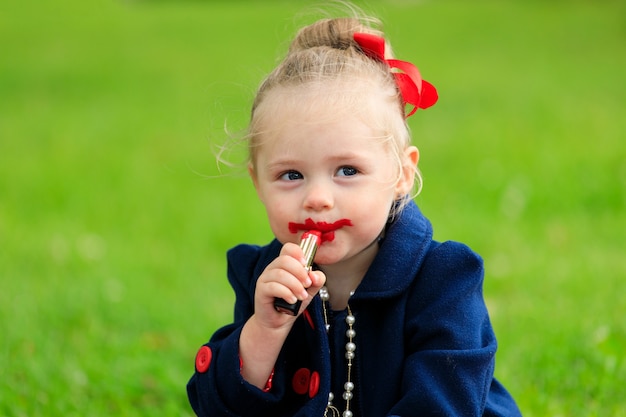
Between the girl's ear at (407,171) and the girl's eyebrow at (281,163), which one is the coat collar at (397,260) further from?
the girl's eyebrow at (281,163)

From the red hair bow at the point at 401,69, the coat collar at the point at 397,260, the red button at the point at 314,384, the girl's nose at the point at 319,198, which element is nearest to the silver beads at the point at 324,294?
the coat collar at the point at 397,260

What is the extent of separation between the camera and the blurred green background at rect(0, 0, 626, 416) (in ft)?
11.9

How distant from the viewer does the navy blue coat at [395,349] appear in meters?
2.39

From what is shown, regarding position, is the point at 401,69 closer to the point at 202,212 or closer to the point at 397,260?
the point at 397,260

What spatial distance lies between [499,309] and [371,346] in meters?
1.87

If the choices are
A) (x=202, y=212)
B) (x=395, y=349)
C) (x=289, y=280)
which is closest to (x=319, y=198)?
(x=289, y=280)

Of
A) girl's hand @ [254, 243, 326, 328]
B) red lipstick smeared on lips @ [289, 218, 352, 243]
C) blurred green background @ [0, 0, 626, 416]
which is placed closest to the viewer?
girl's hand @ [254, 243, 326, 328]

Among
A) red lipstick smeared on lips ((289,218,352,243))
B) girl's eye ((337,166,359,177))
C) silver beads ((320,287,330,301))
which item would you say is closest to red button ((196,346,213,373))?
silver beads ((320,287,330,301))

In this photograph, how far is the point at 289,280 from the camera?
7.40 feet

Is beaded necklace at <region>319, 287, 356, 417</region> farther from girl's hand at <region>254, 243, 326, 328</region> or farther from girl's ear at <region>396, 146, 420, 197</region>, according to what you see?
girl's ear at <region>396, 146, 420, 197</region>

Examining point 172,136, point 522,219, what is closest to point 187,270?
point 522,219

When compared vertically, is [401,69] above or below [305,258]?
above

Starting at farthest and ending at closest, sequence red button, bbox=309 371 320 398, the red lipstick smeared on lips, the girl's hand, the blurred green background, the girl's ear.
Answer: the blurred green background → the girl's ear → red button, bbox=309 371 320 398 → the red lipstick smeared on lips → the girl's hand

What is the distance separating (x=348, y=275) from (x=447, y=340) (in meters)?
0.36
